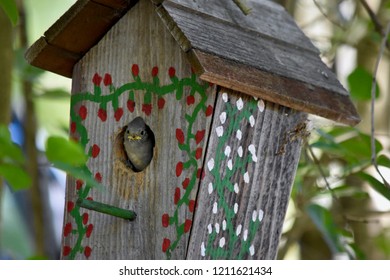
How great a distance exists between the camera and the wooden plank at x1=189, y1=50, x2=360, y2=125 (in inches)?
77.6

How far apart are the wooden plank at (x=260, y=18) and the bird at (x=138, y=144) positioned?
29cm

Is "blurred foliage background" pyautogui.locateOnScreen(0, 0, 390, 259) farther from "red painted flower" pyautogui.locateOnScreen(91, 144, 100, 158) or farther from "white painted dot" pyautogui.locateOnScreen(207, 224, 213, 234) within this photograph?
"white painted dot" pyautogui.locateOnScreen(207, 224, 213, 234)

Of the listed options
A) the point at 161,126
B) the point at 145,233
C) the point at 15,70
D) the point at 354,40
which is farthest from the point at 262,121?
the point at 354,40

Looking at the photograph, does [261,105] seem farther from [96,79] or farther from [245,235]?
[96,79]

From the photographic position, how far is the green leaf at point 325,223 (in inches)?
103

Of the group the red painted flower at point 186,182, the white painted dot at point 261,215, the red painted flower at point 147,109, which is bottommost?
the white painted dot at point 261,215

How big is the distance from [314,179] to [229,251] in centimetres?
109

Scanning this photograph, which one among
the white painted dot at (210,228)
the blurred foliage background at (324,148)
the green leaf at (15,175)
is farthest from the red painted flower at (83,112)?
the green leaf at (15,175)

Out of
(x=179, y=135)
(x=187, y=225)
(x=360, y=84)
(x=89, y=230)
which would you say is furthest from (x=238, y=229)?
(x=360, y=84)

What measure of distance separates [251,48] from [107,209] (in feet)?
1.65

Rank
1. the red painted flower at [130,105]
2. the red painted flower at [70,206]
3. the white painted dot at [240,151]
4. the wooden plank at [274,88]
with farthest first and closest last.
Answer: the red painted flower at [70,206]
the red painted flower at [130,105]
the white painted dot at [240,151]
the wooden plank at [274,88]

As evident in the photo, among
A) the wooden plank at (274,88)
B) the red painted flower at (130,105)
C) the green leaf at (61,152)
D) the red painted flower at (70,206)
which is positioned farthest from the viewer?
the red painted flower at (70,206)

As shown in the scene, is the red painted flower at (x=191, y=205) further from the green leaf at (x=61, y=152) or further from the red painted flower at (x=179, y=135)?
the green leaf at (x=61, y=152)

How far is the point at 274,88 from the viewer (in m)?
2.10
